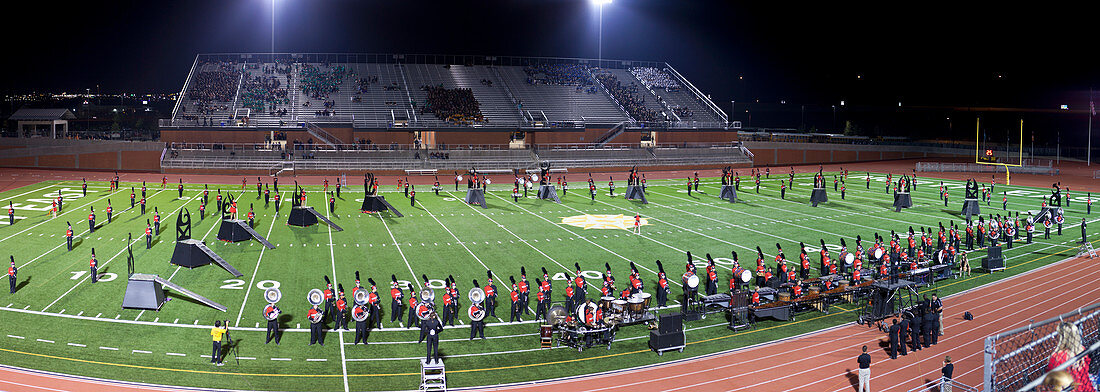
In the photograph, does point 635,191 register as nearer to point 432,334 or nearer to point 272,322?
point 272,322

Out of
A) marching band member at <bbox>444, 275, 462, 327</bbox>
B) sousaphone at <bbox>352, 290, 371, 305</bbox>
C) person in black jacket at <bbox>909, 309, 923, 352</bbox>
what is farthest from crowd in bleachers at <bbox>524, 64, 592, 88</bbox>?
person in black jacket at <bbox>909, 309, 923, 352</bbox>

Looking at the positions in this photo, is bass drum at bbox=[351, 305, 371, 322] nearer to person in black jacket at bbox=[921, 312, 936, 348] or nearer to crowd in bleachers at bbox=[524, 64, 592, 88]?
person in black jacket at bbox=[921, 312, 936, 348]

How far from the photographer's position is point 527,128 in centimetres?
6456

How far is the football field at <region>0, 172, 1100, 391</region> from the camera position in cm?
1519

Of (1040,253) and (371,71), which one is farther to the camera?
(371,71)

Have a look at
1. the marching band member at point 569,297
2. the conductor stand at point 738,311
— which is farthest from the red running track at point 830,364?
the marching band member at point 569,297

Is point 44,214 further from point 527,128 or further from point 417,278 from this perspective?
point 527,128

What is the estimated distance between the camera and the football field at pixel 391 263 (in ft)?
49.8

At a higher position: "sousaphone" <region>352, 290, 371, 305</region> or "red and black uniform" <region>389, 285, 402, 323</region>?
"sousaphone" <region>352, 290, 371, 305</region>

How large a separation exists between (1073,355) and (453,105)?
62.2 m

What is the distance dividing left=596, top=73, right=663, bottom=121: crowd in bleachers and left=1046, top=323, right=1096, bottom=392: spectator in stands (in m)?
63.7

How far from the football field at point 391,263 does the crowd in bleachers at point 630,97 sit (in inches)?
1029

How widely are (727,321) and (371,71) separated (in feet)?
201

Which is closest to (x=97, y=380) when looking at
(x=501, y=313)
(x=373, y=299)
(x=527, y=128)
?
(x=373, y=299)
